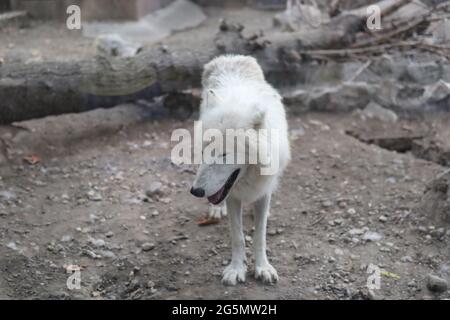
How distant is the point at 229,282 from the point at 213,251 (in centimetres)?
51

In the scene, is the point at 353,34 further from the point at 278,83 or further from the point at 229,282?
the point at 229,282

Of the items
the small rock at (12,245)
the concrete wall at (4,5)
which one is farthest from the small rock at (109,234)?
the concrete wall at (4,5)

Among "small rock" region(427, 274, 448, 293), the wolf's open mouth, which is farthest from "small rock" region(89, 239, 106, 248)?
"small rock" region(427, 274, 448, 293)

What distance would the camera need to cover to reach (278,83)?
269 inches

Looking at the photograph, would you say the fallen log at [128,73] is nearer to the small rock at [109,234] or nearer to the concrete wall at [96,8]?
the small rock at [109,234]

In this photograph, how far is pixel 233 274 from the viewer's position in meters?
3.87

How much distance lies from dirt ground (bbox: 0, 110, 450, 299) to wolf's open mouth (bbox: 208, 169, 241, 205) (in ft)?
2.21

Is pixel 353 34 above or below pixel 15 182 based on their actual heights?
above

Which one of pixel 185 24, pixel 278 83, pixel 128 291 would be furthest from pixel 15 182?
pixel 185 24

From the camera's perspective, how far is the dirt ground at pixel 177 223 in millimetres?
3902

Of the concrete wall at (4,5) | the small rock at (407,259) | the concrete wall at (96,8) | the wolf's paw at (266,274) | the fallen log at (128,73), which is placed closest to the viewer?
the wolf's paw at (266,274)

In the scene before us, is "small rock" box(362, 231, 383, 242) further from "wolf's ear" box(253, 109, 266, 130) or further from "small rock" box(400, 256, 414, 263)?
"wolf's ear" box(253, 109, 266, 130)

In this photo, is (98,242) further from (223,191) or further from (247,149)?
(247,149)

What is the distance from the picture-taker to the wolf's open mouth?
3.43 metres
